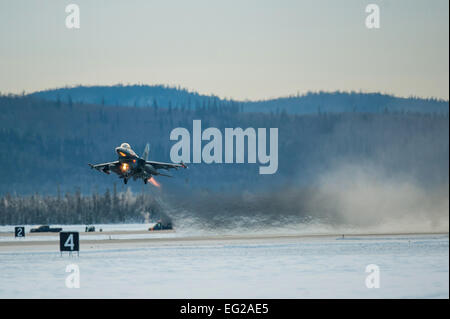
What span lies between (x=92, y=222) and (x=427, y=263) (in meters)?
118

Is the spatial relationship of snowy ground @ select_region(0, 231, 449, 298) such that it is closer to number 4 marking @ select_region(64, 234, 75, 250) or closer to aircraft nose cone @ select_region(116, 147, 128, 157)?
number 4 marking @ select_region(64, 234, 75, 250)

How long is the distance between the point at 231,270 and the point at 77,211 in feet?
399

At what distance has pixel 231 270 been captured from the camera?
5794 cm

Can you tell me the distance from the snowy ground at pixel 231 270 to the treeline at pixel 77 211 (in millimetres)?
82353

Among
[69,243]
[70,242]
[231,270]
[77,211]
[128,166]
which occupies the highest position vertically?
[128,166]

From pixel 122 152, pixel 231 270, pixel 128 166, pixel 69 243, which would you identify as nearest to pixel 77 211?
pixel 128 166

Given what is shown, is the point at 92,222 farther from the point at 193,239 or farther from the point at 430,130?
the point at 430,130

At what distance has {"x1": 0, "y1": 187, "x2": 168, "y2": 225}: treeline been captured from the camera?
167000 millimetres

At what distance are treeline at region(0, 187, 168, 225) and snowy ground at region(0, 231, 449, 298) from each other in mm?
82353

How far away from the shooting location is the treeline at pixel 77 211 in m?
167
